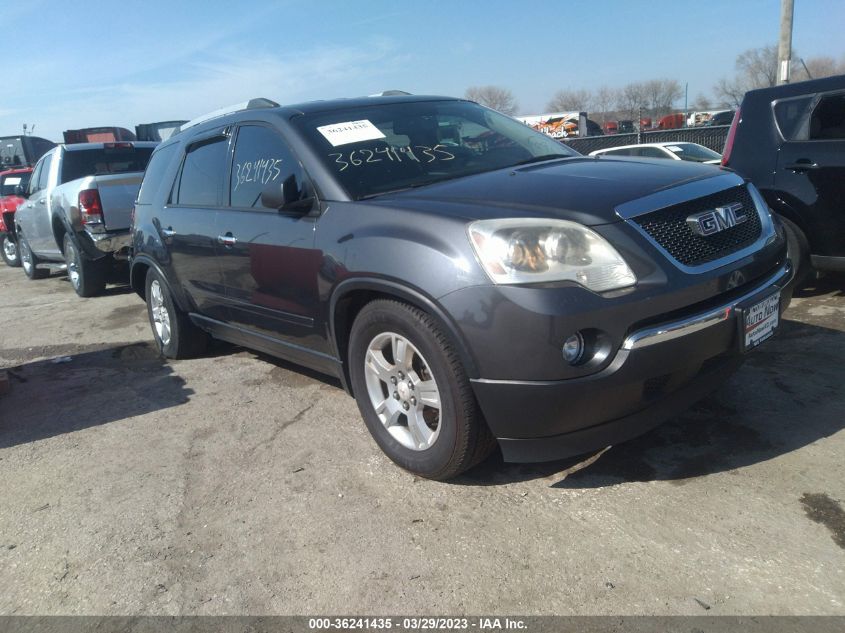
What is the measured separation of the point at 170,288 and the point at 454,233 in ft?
10.1

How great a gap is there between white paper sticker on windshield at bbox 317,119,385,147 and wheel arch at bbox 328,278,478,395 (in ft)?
2.81

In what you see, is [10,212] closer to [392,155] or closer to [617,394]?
[392,155]

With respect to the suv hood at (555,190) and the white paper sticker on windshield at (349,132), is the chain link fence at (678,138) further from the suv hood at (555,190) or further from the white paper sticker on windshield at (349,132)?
the suv hood at (555,190)

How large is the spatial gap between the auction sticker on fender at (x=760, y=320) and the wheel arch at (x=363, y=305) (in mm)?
1122

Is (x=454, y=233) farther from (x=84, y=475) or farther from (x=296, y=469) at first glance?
(x=84, y=475)

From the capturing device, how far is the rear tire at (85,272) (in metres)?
8.58

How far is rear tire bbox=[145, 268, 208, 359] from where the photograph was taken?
5.21m

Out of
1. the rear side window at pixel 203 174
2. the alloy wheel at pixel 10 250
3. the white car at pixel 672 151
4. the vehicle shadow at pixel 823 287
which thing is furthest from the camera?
the alloy wheel at pixel 10 250

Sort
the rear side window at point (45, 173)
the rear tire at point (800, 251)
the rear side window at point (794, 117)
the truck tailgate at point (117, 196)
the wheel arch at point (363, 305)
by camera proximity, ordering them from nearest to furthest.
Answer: the wheel arch at point (363, 305)
the rear tire at point (800, 251)
the rear side window at point (794, 117)
the truck tailgate at point (117, 196)
the rear side window at point (45, 173)

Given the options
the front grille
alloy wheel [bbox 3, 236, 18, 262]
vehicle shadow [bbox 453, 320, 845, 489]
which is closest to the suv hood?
the front grille

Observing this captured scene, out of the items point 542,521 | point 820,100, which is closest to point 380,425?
point 542,521

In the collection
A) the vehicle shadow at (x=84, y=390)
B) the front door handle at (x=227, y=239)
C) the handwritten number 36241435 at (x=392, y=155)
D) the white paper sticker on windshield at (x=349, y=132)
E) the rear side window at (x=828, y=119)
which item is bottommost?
the vehicle shadow at (x=84, y=390)

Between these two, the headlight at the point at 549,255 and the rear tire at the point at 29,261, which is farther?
the rear tire at the point at 29,261

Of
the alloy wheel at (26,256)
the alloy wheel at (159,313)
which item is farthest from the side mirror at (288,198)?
the alloy wheel at (26,256)
